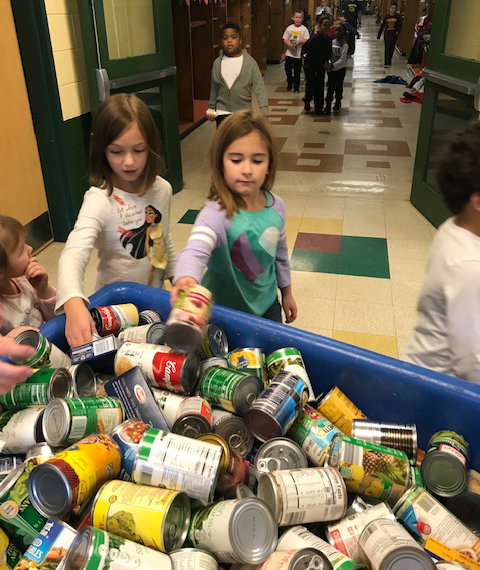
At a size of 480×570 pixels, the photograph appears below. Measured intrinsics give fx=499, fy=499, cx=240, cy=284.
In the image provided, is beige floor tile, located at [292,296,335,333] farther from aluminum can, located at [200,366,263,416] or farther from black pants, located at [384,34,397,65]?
black pants, located at [384,34,397,65]

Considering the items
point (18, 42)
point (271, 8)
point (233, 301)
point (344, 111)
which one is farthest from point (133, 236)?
point (271, 8)

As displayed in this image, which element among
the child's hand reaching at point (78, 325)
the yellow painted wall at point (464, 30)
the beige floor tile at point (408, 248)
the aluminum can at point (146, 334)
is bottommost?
the beige floor tile at point (408, 248)

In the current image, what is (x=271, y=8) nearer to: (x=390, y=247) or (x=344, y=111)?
(x=344, y=111)

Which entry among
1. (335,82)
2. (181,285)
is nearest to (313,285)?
(181,285)

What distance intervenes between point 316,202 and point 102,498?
366cm

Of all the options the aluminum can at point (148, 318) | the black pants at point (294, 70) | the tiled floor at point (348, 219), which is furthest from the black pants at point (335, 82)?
the aluminum can at point (148, 318)

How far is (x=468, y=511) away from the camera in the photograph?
0.94m

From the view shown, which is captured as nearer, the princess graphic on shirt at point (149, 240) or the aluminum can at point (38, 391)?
the aluminum can at point (38, 391)

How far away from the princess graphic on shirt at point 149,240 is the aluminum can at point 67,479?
0.82 m

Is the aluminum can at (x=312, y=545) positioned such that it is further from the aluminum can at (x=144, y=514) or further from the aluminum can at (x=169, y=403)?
the aluminum can at (x=169, y=403)

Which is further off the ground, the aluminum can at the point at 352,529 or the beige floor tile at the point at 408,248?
the aluminum can at the point at 352,529

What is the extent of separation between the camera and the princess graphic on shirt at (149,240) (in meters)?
1.58

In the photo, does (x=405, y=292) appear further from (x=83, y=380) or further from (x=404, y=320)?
(x=83, y=380)

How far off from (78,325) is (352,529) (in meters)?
0.75
